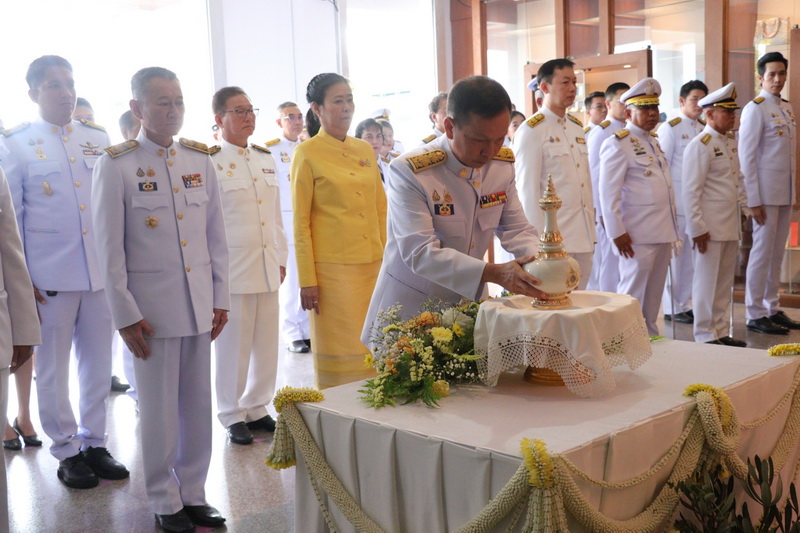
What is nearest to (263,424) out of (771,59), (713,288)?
(713,288)

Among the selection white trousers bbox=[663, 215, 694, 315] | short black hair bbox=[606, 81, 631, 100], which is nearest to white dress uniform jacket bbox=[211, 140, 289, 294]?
white trousers bbox=[663, 215, 694, 315]

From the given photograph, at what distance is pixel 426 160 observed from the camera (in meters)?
2.47

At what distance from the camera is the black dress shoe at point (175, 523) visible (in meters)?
2.93

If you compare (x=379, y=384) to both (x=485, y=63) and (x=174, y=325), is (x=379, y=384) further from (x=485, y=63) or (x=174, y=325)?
(x=485, y=63)

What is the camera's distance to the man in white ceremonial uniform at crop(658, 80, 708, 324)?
261 inches

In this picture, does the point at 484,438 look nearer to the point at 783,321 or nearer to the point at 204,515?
the point at 204,515

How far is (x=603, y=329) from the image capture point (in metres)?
2.03

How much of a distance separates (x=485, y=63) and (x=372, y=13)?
5.10ft

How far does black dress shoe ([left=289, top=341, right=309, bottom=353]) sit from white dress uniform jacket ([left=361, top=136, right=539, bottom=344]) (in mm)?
3527

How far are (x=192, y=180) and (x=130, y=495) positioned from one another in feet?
4.47

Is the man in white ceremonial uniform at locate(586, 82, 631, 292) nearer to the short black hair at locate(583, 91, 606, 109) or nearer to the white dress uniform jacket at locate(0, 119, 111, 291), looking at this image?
A: the short black hair at locate(583, 91, 606, 109)

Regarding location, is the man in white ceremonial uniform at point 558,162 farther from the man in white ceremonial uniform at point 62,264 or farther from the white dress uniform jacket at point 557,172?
the man in white ceremonial uniform at point 62,264

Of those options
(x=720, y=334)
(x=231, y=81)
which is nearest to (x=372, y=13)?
(x=231, y=81)

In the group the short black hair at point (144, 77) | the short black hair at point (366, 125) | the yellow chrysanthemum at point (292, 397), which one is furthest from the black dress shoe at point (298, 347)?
the yellow chrysanthemum at point (292, 397)
